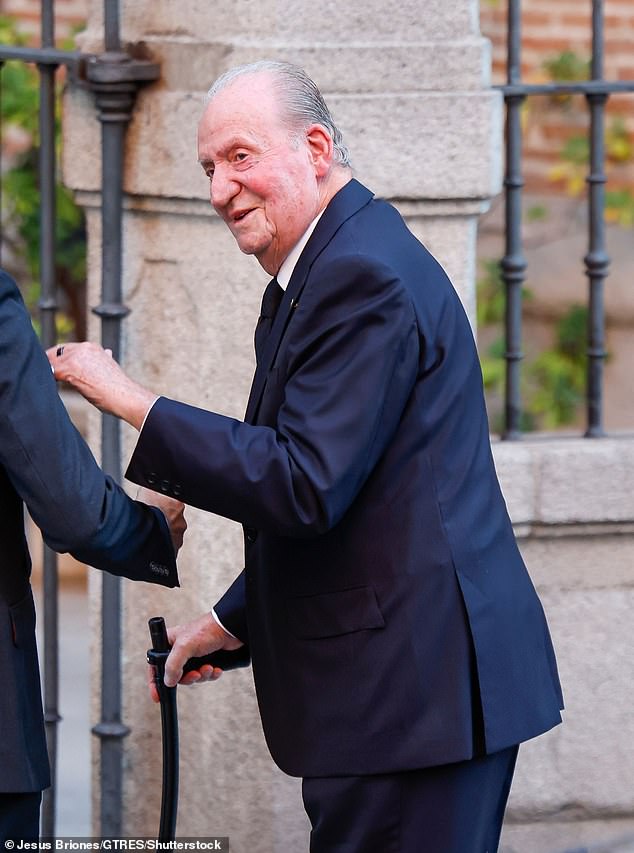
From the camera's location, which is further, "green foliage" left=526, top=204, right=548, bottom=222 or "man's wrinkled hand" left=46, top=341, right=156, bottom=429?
"green foliage" left=526, top=204, right=548, bottom=222

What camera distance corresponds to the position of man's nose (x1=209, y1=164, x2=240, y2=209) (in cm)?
249

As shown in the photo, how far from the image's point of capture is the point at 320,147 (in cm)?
250

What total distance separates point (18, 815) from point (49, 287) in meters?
1.43

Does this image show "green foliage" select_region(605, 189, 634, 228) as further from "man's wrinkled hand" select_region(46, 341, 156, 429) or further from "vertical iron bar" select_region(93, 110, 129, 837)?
"man's wrinkled hand" select_region(46, 341, 156, 429)

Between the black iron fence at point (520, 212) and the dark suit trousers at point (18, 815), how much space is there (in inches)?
62.5

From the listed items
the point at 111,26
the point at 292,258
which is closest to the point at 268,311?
the point at 292,258

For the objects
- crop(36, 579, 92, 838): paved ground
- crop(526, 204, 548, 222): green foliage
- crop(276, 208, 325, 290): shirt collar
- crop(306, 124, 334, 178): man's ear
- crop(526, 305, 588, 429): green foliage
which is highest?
crop(306, 124, 334, 178): man's ear

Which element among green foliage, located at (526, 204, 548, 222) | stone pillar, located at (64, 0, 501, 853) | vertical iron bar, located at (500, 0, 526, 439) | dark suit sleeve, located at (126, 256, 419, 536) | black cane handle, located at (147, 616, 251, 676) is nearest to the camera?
dark suit sleeve, located at (126, 256, 419, 536)

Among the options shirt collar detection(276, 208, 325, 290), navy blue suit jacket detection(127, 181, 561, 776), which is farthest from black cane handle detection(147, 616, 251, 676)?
shirt collar detection(276, 208, 325, 290)

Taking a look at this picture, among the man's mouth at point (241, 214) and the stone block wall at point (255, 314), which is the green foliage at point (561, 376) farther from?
the man's mouth at point (241, 214)

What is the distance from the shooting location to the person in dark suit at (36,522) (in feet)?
8.01

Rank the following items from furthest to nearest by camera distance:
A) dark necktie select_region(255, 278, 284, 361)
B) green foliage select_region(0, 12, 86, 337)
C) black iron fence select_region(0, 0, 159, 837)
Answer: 1. green foliage select_region(0, 12, 86, 337)
2. black iron fence select_region(0, 0, 159, 837)
3. dark necktie select_region(255, 278, 284, 361)

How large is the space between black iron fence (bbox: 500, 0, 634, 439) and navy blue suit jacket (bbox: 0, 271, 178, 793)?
134cm

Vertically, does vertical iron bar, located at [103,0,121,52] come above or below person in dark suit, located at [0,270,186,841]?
above
